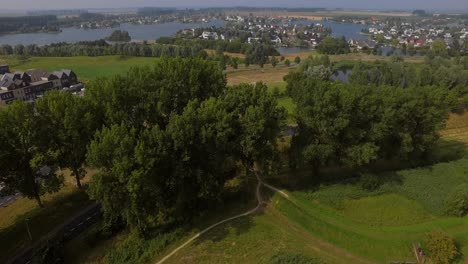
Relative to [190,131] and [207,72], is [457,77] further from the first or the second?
[190,131]

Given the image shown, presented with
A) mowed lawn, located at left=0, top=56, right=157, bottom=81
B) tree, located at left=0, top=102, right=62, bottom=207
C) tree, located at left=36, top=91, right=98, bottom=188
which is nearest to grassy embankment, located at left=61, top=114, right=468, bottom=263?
tree, located at left=0, top=102, right=62, bottom=207

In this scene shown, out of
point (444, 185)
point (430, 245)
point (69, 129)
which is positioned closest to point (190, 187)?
point (69, 129)

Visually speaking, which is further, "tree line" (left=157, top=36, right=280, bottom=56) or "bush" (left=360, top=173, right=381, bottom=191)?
"tree line" (left=157, top=36, right=280, bottom=56)

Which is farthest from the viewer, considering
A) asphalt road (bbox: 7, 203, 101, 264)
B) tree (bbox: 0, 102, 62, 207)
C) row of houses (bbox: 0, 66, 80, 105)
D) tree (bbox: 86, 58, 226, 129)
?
row of houses (bbox: 0, 66, 80, 105)

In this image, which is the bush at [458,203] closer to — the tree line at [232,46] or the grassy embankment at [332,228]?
the grassy embankment at [332,228]

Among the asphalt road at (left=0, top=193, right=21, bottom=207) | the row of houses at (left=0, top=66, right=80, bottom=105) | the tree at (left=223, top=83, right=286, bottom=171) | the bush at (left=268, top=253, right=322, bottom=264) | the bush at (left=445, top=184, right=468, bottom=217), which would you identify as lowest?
the asphalt road at (left=0, top=193, right=21, bottom=207)

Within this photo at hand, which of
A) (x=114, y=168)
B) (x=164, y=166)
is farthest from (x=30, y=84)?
(x=114, y=168)

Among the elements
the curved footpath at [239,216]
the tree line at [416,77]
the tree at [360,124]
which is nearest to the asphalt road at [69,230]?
the curved footpath at [239,216]

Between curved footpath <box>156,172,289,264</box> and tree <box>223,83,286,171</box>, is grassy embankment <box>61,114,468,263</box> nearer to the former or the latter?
curved footpath <box>156,172,289,264</box>
